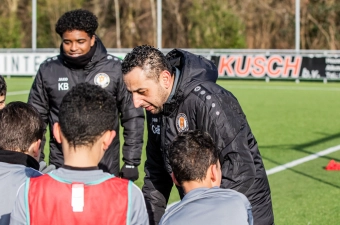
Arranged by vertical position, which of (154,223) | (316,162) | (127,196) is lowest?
Result: (316,162)

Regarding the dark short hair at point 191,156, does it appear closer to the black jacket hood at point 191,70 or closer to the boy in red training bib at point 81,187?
the boy in red training bib at point 81,187

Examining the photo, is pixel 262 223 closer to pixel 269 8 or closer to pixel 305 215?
pixel 305 215

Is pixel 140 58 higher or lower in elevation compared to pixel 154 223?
higher

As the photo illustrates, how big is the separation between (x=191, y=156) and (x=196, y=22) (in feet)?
147

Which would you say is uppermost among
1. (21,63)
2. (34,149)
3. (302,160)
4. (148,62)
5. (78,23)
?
(78,23)

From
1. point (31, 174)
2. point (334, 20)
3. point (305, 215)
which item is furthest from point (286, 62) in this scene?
point (31, 174)

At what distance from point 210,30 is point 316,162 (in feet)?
109

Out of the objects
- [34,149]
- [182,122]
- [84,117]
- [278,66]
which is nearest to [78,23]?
[182,122]

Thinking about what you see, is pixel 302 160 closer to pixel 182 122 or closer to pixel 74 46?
pixel 74 46

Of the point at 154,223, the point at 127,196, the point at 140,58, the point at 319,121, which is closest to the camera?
the point at 127,196

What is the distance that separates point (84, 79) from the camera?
6641mm

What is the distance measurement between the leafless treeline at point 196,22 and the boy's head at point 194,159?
40.6 meters

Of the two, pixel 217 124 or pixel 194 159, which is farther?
pixel 217 124

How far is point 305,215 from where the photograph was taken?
868 cm
